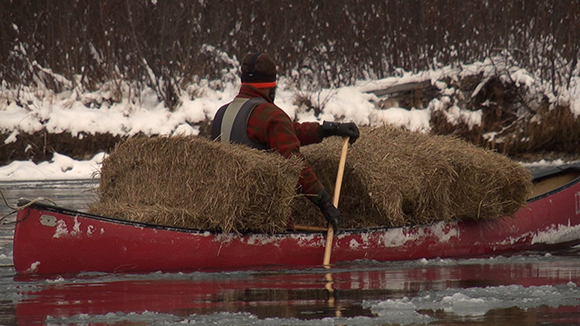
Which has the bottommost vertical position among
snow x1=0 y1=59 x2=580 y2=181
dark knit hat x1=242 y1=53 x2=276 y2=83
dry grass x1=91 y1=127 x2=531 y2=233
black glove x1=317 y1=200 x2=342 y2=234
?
black glove x1=317 y1=200 x2=342 y2=234

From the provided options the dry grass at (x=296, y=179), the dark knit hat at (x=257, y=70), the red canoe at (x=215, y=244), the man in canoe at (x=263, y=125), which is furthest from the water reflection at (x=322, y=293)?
the dark knit hat at (x=257, y=70)

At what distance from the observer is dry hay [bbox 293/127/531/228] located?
7.52 m

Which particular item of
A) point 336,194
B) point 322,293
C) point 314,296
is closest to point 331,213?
point 336,194

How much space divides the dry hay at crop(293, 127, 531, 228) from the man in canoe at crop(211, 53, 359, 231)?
0.41 m

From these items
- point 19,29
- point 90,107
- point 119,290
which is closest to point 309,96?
point 90,107

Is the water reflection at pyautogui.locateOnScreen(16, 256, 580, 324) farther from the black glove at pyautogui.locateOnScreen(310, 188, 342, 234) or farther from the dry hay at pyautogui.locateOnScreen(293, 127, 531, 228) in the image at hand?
the dry hay at pyautogui.locateOnScreen(293, 127, 531, 228)

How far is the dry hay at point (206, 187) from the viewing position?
6.77 metres

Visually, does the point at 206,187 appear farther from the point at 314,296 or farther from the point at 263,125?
the point at 314,296

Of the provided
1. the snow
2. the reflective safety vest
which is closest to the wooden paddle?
the reflective safety vest

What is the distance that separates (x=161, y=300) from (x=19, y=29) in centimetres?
1454

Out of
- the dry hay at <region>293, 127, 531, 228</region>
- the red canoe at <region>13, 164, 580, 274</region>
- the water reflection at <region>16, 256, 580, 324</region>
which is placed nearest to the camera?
the water reflection at <region>16, 256, 580, 324</region>

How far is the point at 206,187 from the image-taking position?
273 inches

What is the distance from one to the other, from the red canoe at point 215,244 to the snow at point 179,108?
8.23m

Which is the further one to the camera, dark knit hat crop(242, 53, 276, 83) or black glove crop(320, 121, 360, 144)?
black glove crop(320, 121, 360, 144)
